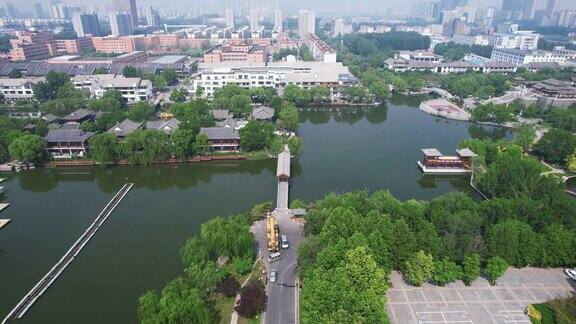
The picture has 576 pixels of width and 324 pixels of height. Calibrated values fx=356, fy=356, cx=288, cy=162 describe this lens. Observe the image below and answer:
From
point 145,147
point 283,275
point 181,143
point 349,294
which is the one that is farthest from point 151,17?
point 349,294

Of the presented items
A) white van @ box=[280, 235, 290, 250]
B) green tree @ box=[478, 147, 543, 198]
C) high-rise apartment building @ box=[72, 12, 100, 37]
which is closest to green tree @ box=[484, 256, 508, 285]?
green tree @ box=[478, 147, 543, 198]

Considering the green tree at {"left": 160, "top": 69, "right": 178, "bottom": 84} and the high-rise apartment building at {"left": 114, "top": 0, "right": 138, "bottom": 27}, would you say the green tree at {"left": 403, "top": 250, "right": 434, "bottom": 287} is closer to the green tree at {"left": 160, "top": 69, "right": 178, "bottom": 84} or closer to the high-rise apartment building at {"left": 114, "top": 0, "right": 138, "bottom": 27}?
the green tree at {"left": 160, "top": 69, "right": 178, "bottom": 84}

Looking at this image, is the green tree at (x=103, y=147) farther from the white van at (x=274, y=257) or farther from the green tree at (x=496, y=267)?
the green tree at (x=496, y=267)

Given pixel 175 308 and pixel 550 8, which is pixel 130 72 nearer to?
pixel 175 308

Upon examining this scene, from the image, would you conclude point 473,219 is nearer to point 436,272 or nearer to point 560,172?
point 436,272

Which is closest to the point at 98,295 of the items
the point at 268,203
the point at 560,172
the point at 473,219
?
the point at 268,203

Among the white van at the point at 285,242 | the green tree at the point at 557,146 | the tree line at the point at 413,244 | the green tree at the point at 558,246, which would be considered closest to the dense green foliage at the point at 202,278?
the white van at the point at 285,242
